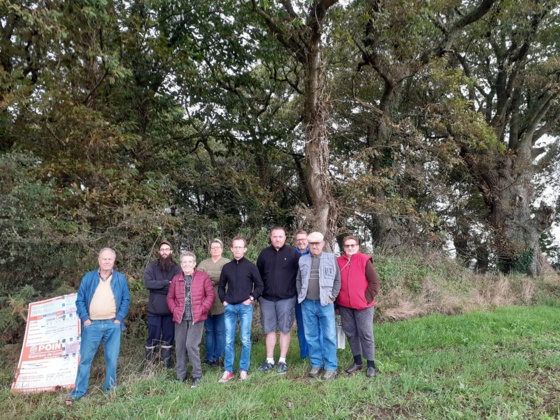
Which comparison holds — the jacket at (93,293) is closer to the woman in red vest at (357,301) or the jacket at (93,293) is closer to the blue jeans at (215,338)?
the blue jeans at (215,338)

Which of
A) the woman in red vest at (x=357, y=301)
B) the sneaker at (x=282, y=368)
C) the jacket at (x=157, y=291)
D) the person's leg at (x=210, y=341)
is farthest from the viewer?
the person's leg at (x=210, y=341)

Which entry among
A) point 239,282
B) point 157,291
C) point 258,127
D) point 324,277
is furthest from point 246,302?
point 258,127

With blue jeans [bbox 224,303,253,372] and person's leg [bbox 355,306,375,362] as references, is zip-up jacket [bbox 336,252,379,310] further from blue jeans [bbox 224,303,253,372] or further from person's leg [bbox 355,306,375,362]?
blue jeans [bbox 224,303,253,372]

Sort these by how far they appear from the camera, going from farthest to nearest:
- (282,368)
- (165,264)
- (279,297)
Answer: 1. (165,264)
2. (279,297)
3. (282,368)

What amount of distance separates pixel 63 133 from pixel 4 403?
5.40 m

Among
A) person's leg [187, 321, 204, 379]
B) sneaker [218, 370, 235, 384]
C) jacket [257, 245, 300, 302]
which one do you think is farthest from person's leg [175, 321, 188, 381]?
jacket [257, 245, 300, 302]

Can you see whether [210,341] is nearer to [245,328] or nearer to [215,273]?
[245,328]

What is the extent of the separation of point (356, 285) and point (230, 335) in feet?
6.05

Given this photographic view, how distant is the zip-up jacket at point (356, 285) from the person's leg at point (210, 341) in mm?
1983

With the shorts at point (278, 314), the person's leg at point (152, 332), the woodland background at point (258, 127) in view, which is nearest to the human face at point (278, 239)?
the shorts at point (278, 314)

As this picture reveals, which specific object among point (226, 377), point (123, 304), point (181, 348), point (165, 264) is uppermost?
point (165, 264)

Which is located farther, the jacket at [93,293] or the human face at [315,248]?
the human face at [315,248]

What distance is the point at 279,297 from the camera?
5336mm

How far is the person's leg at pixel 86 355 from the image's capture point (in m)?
4.70
